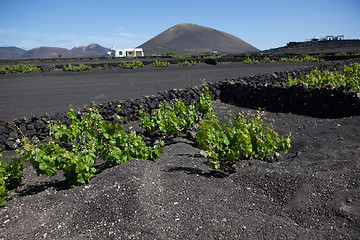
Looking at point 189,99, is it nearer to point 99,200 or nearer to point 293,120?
point 293,120

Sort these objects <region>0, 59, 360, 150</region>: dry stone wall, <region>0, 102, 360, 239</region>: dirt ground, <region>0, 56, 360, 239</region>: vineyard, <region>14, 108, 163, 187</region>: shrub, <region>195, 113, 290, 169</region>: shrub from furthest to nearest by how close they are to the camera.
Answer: <region>0, 59, 360, 150</region>: dry stone wall < <region>195, 113, 290, 169</region>: shrub < <region>14, 108, 163, 187</region>: shrub < <region>0, 56, 360, 239</region>: vineyard < <region>0, 102, 360, 239</region>: dirt ground

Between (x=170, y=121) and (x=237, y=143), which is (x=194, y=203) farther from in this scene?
(x=170, y=121)

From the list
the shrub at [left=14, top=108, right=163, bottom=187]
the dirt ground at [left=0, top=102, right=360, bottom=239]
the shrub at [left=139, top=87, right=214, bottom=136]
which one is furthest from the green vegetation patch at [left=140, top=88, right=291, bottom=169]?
the shrub at [left=139, top=87, right=214, bottom=136]

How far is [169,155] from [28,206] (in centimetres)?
268

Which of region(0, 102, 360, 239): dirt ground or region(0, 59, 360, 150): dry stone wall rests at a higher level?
region(0, 59, 360, 150): dry stone wall

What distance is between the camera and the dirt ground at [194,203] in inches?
128

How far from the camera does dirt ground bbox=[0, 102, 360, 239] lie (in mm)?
3250

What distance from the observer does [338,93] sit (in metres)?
9.12

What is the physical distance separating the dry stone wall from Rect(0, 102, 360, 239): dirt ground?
9.90ft

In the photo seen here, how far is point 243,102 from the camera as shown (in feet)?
39.0

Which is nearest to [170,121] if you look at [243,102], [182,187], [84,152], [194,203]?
[84,152]

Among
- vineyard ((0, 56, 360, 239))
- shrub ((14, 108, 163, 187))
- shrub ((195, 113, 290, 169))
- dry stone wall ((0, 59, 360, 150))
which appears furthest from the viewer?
dry stone wall ((0, 59, 360, 150))

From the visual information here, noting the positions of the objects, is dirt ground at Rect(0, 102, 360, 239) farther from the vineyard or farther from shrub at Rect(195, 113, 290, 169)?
shrub at Rect(195, 113, 290, 169)

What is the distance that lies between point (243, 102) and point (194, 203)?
8.66 meters
